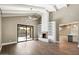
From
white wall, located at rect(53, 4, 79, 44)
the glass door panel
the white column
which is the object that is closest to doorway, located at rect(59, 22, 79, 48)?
white wall, located at rect(53, 4, 79, 44)

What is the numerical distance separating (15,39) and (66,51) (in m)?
1.31

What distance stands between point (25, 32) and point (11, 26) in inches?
15.6

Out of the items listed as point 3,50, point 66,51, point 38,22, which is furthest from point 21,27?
point 66,51

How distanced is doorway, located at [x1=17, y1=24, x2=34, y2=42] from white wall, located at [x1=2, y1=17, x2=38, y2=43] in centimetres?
8

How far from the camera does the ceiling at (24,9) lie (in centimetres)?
320

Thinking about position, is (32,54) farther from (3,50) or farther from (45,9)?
(45,9)

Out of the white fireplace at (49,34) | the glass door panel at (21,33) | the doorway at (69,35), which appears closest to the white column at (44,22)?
the white fireplace at (49,34)

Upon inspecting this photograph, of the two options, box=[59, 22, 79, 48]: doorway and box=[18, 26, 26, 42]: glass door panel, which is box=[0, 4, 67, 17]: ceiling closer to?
box=[18, 26, 26, 42]: glass door panel

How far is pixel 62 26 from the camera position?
11.0 ft

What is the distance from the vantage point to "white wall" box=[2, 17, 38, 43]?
10.7 feet

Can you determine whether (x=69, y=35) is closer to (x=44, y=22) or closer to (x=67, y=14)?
(x=67, y=14)

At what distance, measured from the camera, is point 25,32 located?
11.3 ft

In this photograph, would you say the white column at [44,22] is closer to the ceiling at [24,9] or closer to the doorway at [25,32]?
the ceiling at [24,9]

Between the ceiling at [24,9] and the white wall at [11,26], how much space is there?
126 mm
